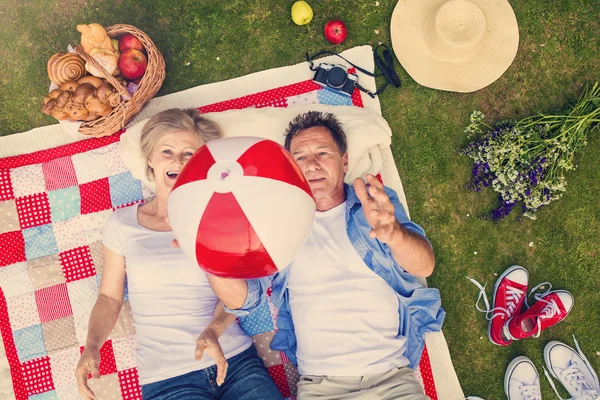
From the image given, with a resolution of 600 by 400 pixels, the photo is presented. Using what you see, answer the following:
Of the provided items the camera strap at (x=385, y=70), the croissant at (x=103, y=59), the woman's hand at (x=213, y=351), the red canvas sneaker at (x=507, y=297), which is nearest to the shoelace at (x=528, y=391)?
the red canvas sneaker at (x=507, y=297)

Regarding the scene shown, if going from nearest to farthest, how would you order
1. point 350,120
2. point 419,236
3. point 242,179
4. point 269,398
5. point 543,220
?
point 242,179, point 419,236, point 269,398, point 350,120, point 543,220

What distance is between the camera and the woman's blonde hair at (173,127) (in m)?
2.63

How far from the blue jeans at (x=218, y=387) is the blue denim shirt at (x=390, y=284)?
29 centimetres

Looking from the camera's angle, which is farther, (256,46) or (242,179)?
(256,46)

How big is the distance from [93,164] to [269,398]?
1.85 meters

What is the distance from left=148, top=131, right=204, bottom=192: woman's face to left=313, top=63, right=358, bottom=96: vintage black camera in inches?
38.9

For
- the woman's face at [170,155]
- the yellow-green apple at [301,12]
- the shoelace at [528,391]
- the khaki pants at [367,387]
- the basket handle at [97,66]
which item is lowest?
the shoelace at [528,391]

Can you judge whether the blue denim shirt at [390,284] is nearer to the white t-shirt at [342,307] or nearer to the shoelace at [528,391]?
the white t-shirt at [342,307]

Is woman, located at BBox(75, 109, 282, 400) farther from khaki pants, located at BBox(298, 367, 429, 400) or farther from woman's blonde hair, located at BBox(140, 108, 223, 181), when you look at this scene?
khaki pants, located at BBox(298, 367, 429, 400)

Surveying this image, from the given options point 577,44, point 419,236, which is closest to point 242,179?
point 419,236

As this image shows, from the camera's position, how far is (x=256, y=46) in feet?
10.6

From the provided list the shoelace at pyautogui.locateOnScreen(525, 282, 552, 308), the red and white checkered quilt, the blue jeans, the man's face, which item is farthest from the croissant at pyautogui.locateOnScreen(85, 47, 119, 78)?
the shoelace at pyautogui.locateOnScreen(525, 282, 552, 308)

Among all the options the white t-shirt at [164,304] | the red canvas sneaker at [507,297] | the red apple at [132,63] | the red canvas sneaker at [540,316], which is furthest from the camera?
the red canvas sneaker at [507,297]

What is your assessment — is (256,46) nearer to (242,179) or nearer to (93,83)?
(93,83)
